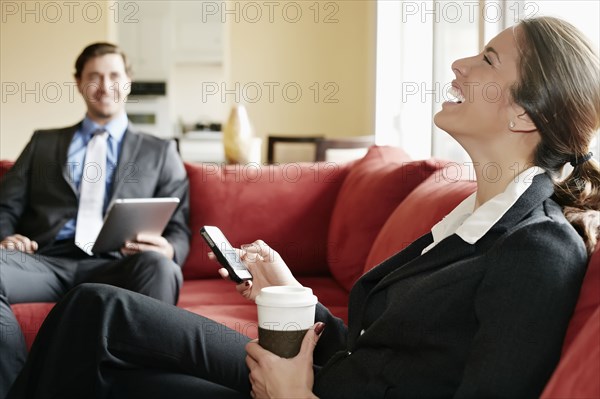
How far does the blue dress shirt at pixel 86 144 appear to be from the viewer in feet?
10.1

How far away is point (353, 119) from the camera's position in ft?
23.0

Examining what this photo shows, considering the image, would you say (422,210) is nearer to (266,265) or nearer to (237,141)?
(266,265)

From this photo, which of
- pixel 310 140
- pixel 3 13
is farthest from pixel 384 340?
pixel 3 13

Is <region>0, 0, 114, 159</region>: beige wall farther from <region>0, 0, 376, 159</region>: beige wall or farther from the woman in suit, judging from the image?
the woman in suit

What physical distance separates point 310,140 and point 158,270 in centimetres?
328

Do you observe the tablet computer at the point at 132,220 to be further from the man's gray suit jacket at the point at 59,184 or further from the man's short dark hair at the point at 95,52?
the man's short dark hair at the point at 95,52

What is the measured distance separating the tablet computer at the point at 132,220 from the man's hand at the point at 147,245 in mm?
17

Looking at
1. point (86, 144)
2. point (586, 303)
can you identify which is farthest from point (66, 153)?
point (586, 303)

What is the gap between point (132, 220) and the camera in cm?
268

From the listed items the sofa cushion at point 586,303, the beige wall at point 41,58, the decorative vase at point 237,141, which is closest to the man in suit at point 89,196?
the decorative vase at point 237,141

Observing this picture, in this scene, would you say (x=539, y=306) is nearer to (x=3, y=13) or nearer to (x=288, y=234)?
(x=288, y=234)

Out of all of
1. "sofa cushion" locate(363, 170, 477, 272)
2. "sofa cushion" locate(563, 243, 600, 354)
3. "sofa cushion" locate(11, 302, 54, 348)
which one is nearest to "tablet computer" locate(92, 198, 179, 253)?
"sofa cushion" locate(11, 302, 54, 348)

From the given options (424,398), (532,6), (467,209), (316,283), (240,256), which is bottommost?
(316,283)

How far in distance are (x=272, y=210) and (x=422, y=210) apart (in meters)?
0.97
